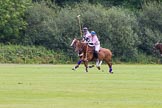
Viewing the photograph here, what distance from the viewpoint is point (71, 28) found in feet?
231

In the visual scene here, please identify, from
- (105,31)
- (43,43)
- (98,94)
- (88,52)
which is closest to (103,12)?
(105,31)

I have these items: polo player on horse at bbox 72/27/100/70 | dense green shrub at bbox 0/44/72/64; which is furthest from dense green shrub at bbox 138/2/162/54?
polo player on horse at bbox 72/27/100/70

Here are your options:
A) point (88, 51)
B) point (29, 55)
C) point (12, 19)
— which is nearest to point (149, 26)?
point (12, 19)

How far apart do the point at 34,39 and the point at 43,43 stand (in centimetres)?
97

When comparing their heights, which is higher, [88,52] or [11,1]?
[11,1]

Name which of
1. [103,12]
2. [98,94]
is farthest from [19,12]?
[98,94]

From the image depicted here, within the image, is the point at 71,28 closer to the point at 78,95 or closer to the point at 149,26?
the point at 149,26

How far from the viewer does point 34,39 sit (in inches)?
2793

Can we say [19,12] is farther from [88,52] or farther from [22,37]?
[88,52]

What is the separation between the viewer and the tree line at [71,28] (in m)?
70.2

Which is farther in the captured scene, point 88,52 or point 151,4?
point 151,4

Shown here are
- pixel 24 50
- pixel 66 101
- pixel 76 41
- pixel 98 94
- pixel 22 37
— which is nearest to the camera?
pixel 66 101

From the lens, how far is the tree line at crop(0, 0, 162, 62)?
7019 centimetres

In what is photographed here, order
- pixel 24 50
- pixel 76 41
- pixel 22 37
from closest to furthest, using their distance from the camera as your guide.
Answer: pixel 76 41
pixel 24 50
pixel 22 37
